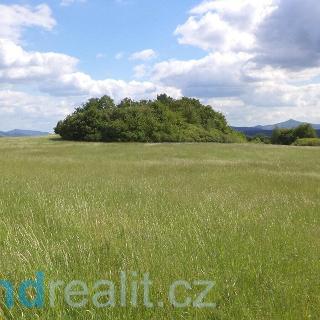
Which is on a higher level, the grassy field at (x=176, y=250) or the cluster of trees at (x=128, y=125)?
the cluster of trees at (x=128, y=125)

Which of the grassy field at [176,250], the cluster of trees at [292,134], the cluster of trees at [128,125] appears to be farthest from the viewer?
the cluster of trees at [292,134]

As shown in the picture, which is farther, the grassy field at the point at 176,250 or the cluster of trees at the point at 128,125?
the cluster of trees at the point at 128,125

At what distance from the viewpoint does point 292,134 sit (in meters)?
109

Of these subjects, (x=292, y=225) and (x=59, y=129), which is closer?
(x=292, y=225)

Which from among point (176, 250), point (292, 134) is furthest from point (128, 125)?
point (176, 250)

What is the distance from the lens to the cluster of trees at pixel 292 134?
105625mm

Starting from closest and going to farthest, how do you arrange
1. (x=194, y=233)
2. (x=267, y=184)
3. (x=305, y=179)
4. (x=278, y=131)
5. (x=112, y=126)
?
(x=194, y=233) → (x=267, y=184) → (x=305, y=179) → (x=112, y=126) → (x=278, y=131)

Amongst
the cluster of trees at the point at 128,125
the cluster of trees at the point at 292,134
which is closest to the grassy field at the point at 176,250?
the cluster of trees at the point at 128,125

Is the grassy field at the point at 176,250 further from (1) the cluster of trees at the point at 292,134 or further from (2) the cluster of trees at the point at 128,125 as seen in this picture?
(1) the cluster of trees at the point at 292,134

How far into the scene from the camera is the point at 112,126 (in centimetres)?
6419

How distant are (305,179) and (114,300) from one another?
14.2m

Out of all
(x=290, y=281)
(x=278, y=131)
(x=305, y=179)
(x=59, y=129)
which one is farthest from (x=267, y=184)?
(x=278, y=131)

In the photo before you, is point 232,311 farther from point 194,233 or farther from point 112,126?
point 112,126

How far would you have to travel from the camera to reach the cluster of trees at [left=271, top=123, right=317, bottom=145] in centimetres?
10562
